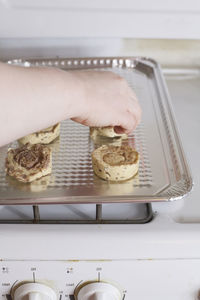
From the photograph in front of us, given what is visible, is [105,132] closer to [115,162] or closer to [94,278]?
[115,162]

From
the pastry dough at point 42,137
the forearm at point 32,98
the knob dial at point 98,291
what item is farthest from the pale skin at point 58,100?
the knob dial at point 98,291

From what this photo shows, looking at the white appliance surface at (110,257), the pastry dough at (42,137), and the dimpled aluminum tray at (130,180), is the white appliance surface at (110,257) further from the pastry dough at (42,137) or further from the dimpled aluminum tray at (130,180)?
the pastry dough at (42,137)

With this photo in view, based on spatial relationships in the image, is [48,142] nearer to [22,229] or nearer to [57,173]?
[57,173]

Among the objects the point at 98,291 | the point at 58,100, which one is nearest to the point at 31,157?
the point at 58,100

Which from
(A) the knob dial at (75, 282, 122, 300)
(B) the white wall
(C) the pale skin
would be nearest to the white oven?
(A) the knob dial at (75, 282, 122, 300)

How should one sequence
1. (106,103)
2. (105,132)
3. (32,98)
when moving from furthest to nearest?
(105,132) < (106,103) < (32,98)

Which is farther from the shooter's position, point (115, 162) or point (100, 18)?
point (100, 18)

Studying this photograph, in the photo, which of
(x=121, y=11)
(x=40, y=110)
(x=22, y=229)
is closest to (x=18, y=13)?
(x=121, y=11)
